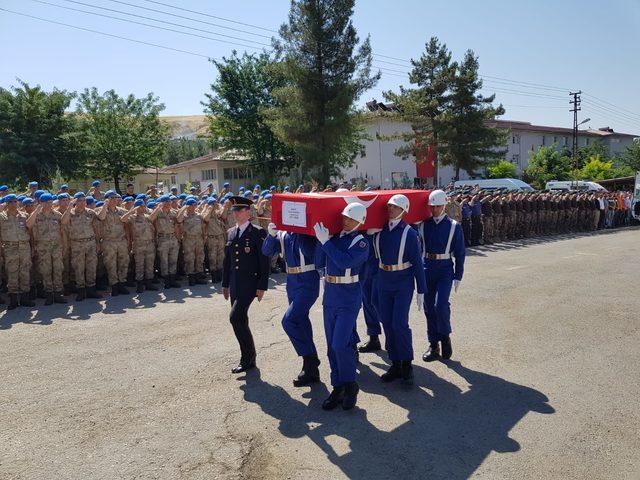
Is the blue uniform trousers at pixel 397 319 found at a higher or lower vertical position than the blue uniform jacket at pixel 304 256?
lower

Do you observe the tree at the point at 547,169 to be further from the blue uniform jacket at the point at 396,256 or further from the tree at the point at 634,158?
the blue uniform jacket at the point at 396,256

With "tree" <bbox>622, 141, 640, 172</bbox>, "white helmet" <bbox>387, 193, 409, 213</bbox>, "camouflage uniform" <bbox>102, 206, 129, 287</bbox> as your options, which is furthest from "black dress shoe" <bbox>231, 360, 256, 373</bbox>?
"tree" <bbox>622, 141, 640, 172</bbox>

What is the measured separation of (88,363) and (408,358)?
375cm

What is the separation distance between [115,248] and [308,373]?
603 centimetres

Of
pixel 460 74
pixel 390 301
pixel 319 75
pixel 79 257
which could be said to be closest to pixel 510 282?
pixel 390 301

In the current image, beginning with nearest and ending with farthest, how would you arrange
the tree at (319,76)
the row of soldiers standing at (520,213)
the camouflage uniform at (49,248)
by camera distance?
1. the camouflage uniform at (49,248)
2. the row of soldiers standing at (520,213)
3. the tree at (319,76)

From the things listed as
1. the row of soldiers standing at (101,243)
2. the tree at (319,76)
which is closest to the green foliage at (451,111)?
the tree at (319,76)

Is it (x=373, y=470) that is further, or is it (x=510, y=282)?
(x=510, y=282)

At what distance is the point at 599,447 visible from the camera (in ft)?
12.9

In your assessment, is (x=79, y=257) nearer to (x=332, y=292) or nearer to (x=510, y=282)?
(x=332, y=292)

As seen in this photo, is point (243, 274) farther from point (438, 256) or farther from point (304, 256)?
point (438, 256)

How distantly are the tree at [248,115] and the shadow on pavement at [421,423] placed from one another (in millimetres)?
32051

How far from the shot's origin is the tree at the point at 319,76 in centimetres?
2569

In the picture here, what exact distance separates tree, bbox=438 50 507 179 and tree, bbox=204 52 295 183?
39.2ft
